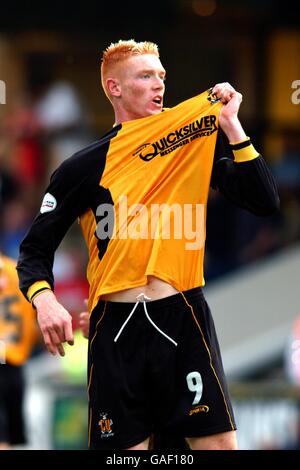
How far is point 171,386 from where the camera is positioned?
5273mm

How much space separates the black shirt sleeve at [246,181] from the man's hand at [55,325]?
88 centimetres

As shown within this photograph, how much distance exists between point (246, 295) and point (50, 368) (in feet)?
7.94

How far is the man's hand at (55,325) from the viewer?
5.18m

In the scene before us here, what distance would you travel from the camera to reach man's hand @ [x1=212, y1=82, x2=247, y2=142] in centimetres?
520

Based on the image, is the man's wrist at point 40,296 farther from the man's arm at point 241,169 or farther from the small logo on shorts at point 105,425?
the man's arm at point 241,169

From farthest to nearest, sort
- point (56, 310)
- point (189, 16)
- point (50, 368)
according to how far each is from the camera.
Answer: point (189, 16) < point (50, 368) < point (56, 310)

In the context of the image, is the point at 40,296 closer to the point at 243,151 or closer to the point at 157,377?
the point at 157,377

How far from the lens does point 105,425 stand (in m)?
5.29

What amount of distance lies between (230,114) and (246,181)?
29cm

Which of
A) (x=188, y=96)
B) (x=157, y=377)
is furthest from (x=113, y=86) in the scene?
(x=188, y=96)

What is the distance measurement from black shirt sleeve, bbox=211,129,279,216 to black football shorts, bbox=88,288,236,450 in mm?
473

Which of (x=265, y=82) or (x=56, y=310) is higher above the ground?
(x=265, y=82)
